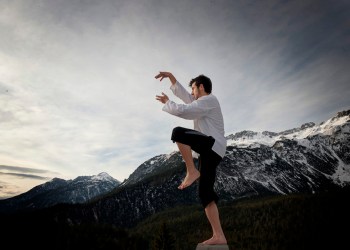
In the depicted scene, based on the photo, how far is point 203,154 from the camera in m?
5.66

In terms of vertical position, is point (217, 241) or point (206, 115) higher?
point (206, 115)

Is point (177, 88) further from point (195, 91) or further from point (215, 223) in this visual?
point (215, 223)

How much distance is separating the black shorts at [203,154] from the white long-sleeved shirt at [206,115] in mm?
148

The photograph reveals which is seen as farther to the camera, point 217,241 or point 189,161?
point 189,161

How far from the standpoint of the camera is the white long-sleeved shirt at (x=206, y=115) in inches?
213

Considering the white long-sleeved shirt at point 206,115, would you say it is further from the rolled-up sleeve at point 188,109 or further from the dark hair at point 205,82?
the dark hair at point 205,82

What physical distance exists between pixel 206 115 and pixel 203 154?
0.76 meters

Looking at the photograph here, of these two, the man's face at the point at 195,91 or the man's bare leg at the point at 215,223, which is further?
the man's face at the point at 195,91

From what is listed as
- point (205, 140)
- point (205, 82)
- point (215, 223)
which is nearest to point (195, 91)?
point (205, 82)

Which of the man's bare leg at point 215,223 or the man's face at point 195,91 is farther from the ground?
the man's face at point 195,91

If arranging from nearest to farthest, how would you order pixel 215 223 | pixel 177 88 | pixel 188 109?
pixel 188 109 < pixel 215 223 < pixel 177 88

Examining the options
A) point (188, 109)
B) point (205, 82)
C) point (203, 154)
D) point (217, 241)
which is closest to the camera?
point (188, 109)

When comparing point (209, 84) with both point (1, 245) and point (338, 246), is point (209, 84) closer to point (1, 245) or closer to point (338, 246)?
point (1, 245)

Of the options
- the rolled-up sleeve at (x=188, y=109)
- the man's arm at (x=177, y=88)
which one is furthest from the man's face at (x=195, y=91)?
the rolled-up sleeve at (x=188, y=109)
